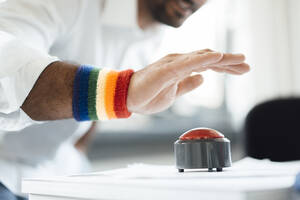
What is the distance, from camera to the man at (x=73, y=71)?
1.65 feet

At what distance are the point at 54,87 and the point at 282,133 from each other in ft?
2.03

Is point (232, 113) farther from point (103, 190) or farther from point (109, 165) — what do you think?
point (103, 190)

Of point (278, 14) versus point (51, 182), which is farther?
point (278, 14)

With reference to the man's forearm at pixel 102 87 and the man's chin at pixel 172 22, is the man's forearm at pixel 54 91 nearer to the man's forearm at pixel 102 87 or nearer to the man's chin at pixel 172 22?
A: the man's forearm at pixel 102 87

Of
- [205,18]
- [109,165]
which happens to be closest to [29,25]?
[109,165]

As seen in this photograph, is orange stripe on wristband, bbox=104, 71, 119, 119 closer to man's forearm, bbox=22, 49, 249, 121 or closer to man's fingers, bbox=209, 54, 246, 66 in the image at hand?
man's forearm, bbox=22, 49, 249, 121

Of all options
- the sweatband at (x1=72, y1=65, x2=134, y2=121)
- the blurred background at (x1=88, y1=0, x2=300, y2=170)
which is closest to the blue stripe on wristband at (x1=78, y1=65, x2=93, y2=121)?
the sweatband at (x1=72, y1=65, x2=134, y2=121)

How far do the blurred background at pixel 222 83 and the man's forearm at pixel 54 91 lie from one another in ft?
2.72

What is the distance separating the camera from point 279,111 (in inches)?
36.3

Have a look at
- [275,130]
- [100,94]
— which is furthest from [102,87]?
[275,130]

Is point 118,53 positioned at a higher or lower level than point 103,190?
higher

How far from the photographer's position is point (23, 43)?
1.71 ft

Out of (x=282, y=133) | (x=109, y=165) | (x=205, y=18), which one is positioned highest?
(x=205, y=18)

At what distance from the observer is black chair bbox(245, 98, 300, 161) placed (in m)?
0.89
